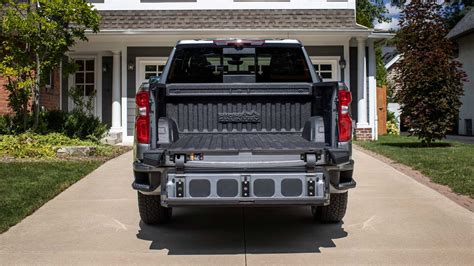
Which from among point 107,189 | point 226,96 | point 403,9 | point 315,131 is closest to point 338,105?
point 315,131

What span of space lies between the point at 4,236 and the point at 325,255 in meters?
3.16

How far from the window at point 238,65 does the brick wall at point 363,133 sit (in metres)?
9.35

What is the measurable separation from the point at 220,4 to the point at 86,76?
15.0 ft

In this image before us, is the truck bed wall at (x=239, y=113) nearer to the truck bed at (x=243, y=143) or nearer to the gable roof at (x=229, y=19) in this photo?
the truck bed at (x=243, y=143)

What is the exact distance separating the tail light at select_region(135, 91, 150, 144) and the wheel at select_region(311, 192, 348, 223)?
208 cm

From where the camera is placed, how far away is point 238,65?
6414 millimetres

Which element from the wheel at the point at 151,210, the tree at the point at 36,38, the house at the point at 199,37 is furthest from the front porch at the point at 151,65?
the wheel at the point at 151,210

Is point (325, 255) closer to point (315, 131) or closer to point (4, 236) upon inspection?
point (315, 131)

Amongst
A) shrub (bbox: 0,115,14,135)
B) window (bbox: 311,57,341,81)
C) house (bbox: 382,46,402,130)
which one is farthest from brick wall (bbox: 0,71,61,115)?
house (bbox: 382,46,402,130)

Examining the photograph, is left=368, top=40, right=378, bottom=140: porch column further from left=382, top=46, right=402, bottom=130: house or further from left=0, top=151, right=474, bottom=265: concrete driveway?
left=0, top=151, right=474, bottom=265: concrete driveway

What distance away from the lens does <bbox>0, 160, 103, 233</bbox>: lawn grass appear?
240 inches

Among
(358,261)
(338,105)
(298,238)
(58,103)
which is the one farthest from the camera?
(58,103)

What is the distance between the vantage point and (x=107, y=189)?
25.2 feet

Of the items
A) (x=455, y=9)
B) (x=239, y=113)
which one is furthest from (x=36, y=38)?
(x=455, y=9)
